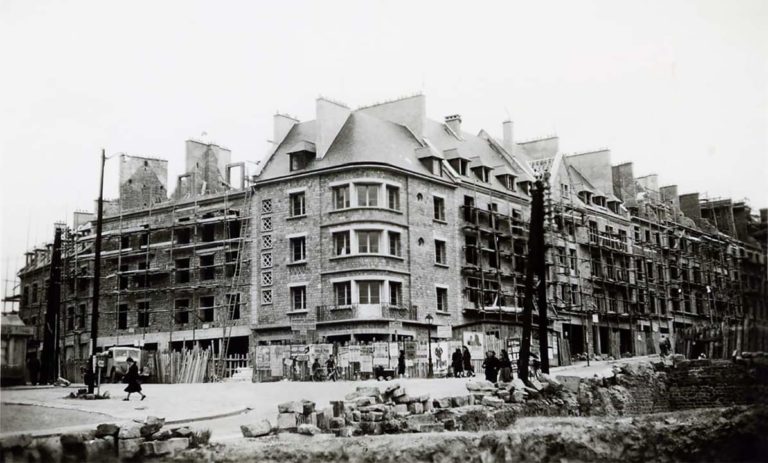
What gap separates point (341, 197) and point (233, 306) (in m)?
7.11

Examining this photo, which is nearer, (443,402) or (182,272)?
(443,402)

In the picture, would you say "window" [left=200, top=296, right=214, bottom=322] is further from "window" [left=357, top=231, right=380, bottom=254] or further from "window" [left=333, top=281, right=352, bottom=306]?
"window" [left=357, top=231, right=380, bottom=254]

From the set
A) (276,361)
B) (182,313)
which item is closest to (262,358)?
(276,361)

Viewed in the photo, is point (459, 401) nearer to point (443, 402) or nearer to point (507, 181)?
point (443, 402)

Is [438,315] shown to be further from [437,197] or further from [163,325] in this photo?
[163,325]

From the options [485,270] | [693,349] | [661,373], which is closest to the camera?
[661,373]

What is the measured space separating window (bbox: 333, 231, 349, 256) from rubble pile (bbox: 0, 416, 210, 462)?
2152 centimetres

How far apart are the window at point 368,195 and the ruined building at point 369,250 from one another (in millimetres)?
80

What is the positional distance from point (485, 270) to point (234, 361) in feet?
42.3

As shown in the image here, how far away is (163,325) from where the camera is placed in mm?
40750

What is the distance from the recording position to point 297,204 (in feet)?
128

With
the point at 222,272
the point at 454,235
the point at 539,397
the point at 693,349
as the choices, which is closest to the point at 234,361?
the point at 222,272

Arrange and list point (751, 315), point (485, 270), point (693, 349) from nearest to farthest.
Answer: point (751, 315) → point (693, 349) → point (485, 270)

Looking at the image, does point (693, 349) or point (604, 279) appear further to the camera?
point (604, 279)
